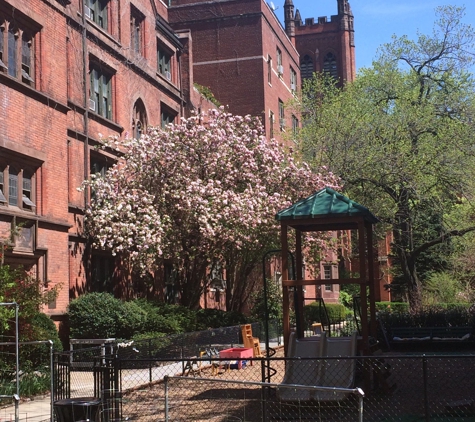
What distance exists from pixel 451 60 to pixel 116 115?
676 inches

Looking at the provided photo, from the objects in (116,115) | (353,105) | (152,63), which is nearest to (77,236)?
(116,115)

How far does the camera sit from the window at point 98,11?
27.3m

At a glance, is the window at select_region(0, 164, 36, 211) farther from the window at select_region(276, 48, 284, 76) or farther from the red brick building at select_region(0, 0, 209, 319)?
the window at select_region(276, 48, 284, 76)

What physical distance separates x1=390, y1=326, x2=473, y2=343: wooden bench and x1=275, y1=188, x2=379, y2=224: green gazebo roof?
30.6ft

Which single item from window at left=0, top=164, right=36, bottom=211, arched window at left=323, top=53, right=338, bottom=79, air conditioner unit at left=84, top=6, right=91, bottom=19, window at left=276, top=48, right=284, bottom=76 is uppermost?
arched window at left=323, top=53, right=338, bottom=79

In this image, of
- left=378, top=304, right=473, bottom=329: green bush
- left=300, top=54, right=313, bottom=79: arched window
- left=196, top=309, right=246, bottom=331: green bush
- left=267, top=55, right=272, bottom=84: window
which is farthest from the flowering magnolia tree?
left=300, top=54, right=313, bottom=79: arched window

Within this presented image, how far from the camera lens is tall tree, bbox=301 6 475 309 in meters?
30.4

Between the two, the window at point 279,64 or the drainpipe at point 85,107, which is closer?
the drainpipe at point 85,107

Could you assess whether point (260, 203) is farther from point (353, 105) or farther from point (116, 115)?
point (353, 105)

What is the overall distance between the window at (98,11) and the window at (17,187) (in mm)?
8231

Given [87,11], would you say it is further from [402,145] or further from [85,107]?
[402,145]

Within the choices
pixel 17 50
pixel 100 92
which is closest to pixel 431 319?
pixel 100 92

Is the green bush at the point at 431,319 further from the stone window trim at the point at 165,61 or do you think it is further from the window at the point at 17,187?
the stone window trim at the point at 165,61

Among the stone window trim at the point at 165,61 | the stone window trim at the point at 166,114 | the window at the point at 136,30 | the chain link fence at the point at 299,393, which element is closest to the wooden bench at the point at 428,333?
the chain link fence at the point at 299,393
